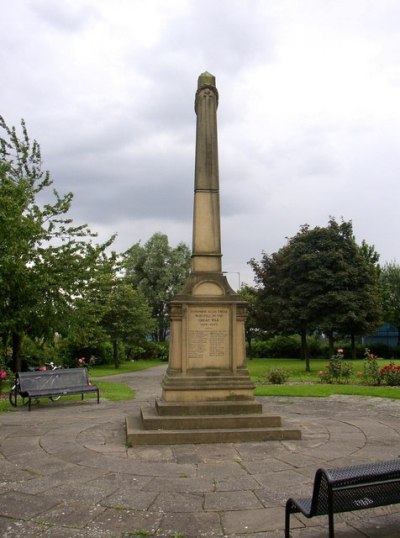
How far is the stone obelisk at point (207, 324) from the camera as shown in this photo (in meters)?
8.69

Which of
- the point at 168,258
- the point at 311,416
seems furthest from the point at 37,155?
the point at 168,258

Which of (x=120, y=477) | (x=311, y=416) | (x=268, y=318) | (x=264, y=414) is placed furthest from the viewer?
(x=268, y=318)

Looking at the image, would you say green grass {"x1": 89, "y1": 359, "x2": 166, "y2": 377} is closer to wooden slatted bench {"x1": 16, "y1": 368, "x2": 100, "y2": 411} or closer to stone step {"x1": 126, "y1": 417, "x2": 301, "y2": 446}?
wooden slatted bench {"x1": 16, "y1": 368, "x2": 100, "y2": 411}

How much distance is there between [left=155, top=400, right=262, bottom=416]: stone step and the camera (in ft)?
27.4

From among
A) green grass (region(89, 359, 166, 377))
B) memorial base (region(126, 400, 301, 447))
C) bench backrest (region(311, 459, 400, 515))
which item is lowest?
green grass (region(89, 359, 166, 377))

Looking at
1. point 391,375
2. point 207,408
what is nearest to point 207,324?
point 207,408

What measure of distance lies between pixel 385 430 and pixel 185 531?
5.46m

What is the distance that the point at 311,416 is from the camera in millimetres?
10148

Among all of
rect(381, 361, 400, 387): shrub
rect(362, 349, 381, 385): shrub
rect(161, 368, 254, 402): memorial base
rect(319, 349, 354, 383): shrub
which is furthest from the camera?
rect(319, 349, 354, 383): shrub

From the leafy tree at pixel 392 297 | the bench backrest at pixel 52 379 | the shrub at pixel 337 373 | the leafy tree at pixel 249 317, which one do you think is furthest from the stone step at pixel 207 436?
the leafy tree at pixel 392 297

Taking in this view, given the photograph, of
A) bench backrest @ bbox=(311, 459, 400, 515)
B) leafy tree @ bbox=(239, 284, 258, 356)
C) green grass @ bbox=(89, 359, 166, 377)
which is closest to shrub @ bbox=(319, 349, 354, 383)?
leafy tree @ bbox=(239, 284, 258, 356)

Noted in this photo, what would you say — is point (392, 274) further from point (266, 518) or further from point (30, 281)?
point (266, 518)

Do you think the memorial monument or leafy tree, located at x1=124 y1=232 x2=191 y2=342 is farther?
leafy tree, located at x1=124 y1=232 x2=191 y2=342

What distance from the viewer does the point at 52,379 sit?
40.4 feet
